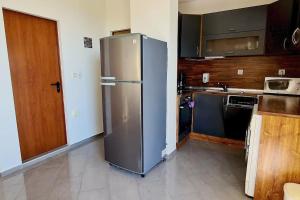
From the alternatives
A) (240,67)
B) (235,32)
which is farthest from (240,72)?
(235,32)

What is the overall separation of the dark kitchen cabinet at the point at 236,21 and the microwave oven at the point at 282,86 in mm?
787

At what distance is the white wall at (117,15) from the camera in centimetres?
334

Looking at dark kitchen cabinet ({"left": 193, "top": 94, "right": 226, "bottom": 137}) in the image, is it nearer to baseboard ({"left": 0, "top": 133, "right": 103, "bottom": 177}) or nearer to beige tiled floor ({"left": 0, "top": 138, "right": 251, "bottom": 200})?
beige tiled floor ({"left": 0, "top": 138, "right": 251, "bottom": 200})

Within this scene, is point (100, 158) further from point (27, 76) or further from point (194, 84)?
point (194, 84)

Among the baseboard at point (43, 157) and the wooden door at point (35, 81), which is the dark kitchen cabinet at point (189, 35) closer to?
the wooden door at point (35, 81)

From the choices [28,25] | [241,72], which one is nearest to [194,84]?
[241,72]

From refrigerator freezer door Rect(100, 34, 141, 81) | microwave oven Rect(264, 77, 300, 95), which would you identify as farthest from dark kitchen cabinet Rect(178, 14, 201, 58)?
refrigerator freezer door Rect(100, 34, 141, 81)

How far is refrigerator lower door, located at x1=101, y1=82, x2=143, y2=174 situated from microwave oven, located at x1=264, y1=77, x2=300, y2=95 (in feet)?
6.90

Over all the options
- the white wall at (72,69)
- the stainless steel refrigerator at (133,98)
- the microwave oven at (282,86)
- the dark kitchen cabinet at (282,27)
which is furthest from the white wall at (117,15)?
the microwave oven at (282,86)

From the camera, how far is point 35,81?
2.61 m

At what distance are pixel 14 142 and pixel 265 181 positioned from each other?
2.75m

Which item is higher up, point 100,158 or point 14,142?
point 14,142

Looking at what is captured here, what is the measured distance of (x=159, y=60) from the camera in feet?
7.59

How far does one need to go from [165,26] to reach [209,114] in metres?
1.58
